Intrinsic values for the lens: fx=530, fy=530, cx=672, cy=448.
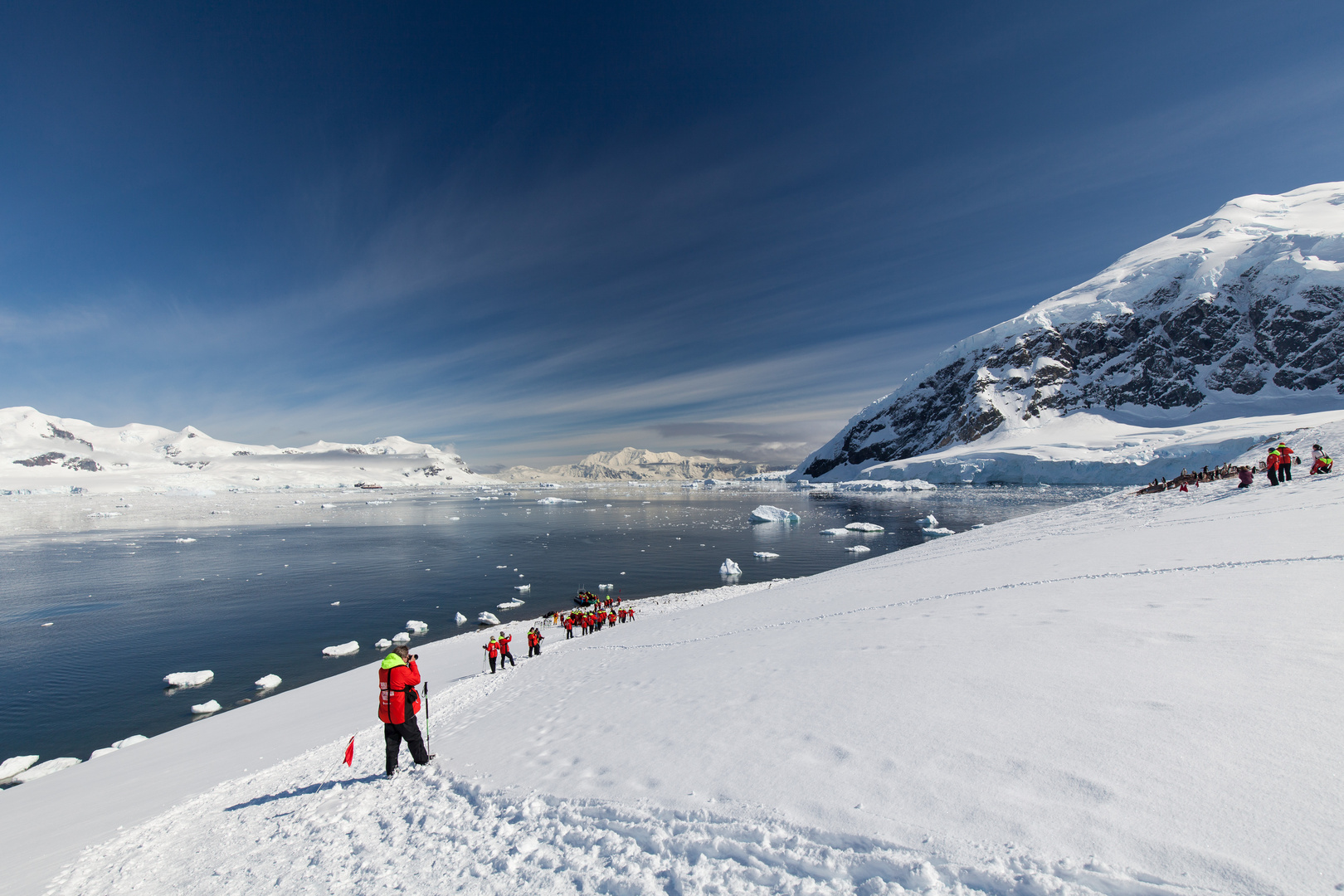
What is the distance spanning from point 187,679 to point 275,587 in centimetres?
1749

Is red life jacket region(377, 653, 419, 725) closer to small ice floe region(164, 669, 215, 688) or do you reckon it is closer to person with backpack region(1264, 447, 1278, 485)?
small ice floe region(164, 669, 215, 688)

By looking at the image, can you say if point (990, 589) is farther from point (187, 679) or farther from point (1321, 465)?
point (187, 679)

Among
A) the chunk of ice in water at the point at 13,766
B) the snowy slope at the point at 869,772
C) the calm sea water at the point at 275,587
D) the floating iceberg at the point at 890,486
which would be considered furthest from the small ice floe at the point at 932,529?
the floating iceberg at the point at 890,486

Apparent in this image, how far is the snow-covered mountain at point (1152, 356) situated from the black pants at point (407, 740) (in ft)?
374

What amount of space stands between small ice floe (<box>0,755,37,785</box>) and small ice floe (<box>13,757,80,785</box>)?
149 millimetres

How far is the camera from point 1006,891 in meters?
2.88

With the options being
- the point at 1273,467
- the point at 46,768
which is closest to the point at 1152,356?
the point at 1273,467

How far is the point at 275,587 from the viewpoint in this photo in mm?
34188

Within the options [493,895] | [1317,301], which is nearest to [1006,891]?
[493,895]

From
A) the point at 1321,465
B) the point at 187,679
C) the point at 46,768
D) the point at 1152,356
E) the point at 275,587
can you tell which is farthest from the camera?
A: the point at 1152,356

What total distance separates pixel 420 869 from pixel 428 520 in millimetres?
86019

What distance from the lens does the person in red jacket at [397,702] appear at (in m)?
7.14

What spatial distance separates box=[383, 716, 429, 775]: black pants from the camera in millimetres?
7211

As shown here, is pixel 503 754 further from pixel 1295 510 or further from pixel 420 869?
pixel 1295 510
